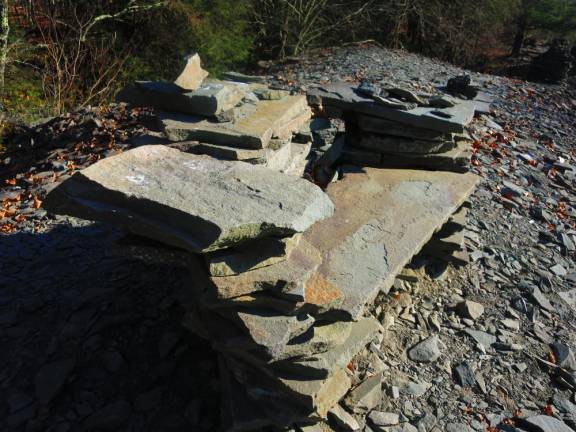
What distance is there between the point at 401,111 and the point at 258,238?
6.69ft

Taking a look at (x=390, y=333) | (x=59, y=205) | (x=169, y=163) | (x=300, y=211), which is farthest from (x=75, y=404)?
(x=390, y=333)

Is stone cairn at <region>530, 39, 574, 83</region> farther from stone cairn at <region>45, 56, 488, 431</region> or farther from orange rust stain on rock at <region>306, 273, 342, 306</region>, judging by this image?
orange rust stain on rock at <region>306, 273, 342, 306</region>

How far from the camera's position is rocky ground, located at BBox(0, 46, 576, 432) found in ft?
9.39

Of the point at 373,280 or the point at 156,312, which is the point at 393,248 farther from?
the point at 156,312

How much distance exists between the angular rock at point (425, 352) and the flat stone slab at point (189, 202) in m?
1.38

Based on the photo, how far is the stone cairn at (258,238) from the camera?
7.70 feet

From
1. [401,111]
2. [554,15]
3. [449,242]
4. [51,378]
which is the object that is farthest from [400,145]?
[554,15]

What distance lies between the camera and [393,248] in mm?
3137

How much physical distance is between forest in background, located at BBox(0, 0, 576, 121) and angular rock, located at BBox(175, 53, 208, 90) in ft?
21.0

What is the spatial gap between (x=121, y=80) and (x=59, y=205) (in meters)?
8.92

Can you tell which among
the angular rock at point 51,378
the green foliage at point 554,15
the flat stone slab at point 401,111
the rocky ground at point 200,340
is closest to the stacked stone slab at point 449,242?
the rocky ground at point 200,340

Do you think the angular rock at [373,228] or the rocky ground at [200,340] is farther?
the rocky ground at [200,340]

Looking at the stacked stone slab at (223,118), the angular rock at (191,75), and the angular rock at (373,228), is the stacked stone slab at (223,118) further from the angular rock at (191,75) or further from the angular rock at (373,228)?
the angular rock at (373,228)

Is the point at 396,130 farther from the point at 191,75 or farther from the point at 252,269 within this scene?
the point at 252,269
